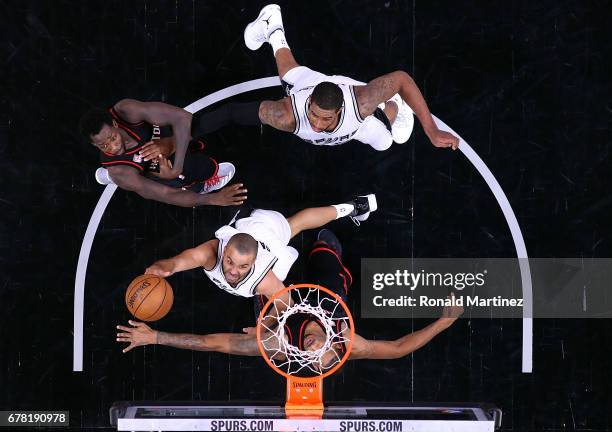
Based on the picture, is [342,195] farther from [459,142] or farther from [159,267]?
[159,267]

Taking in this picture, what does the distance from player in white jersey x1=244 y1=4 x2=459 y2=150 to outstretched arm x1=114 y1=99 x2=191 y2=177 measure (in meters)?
0.72

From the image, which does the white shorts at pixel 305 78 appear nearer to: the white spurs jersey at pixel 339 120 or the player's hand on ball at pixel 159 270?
the white spurs jersey at pixel 339 120

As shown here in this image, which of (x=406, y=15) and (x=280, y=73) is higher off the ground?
(x=406, y=15)

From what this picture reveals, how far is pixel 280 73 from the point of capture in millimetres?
6102

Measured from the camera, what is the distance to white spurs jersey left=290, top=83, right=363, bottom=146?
18.4 ft

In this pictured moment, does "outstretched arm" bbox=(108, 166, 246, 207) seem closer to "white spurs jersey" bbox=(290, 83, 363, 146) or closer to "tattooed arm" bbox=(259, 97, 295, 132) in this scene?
"tattooed arm" bbox=(259, 97, 295, 132)

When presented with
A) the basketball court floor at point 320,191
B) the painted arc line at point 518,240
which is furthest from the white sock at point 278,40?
the painted arc line at point 518,240

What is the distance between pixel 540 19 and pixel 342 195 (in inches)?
110

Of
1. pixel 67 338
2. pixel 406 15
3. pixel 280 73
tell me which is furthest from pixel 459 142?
pixel 67 338

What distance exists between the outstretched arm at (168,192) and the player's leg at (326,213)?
601 mm

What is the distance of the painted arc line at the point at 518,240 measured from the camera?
652 cm

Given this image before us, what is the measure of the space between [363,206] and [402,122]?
3.09ft

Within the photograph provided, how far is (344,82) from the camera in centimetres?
586

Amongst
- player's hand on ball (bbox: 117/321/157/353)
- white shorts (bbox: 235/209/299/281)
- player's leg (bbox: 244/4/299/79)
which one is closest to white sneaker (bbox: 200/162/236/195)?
white shorts (bbox: 235/209/299/281)
